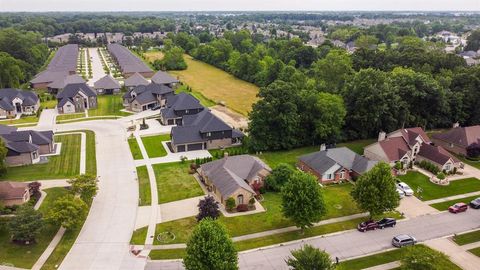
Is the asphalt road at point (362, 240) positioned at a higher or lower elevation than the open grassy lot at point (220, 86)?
lower

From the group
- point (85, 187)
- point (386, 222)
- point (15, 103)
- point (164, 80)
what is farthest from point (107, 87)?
point (386, 222)

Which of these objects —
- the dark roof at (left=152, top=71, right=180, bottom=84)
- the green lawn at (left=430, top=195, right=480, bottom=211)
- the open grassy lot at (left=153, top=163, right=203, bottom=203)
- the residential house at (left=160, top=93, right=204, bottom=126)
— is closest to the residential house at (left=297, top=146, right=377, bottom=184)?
the green lawn at (left=430, top=195, right=480, bottom=211)

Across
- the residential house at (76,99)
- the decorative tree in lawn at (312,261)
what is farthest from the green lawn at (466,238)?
the residential house at (76,99)

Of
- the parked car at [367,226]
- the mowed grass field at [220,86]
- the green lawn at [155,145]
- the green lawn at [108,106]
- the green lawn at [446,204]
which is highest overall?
the mowed grass field at [220,86]

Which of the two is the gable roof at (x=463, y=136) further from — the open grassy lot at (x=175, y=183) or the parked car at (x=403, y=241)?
the open grassy lot at (x=175, y=183)

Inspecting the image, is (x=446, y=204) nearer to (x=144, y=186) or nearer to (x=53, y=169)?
(x=144, y=186)
